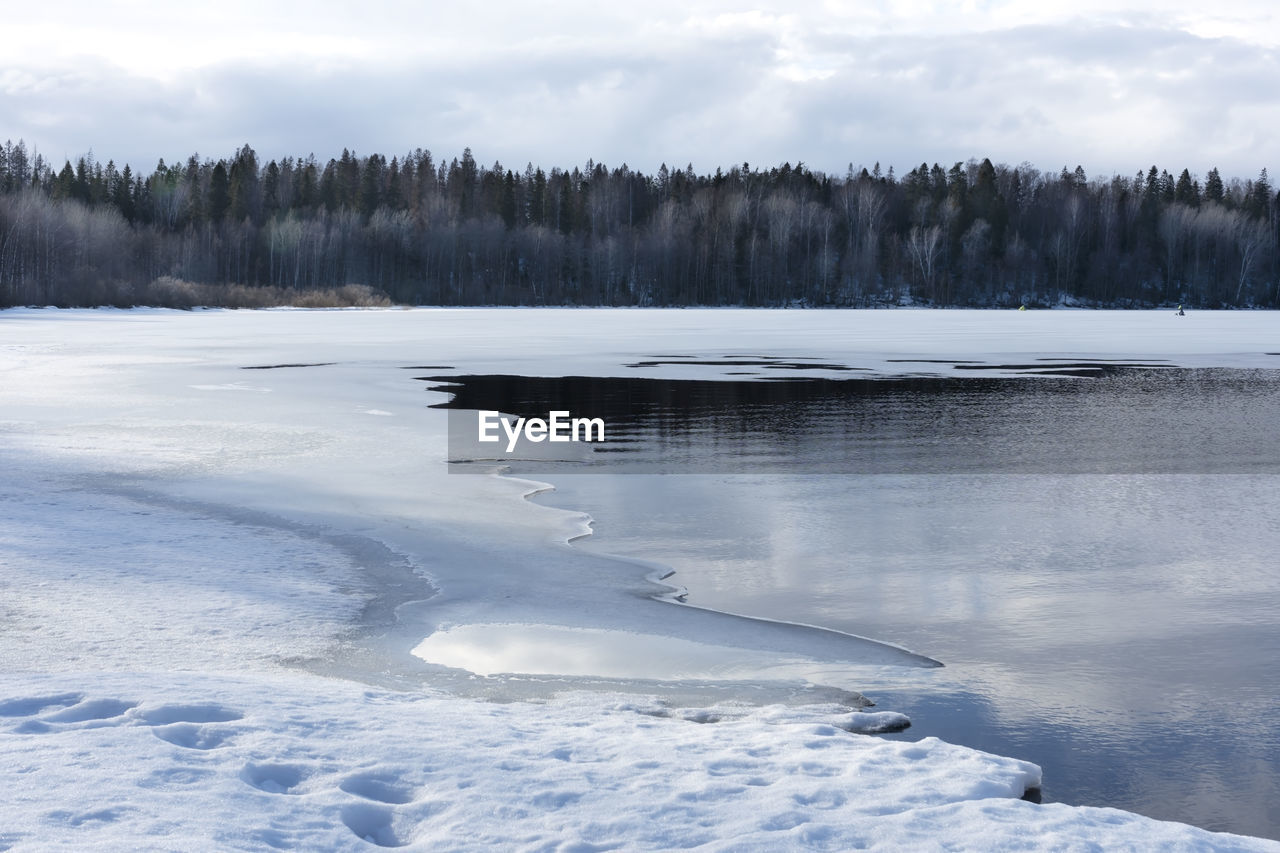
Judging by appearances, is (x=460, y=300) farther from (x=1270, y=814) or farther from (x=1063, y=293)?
(x=1270, y=814)

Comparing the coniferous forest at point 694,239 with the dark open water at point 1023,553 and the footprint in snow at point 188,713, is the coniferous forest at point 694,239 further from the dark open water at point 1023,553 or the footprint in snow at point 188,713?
the footprint in snow at point 188,713

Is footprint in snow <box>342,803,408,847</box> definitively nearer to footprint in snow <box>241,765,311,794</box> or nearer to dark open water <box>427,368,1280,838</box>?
footprint in snow <box>241,765,311,794</box>

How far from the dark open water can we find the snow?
39cm

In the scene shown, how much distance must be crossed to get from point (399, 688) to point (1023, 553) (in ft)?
13.2

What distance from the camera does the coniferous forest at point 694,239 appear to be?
271ft

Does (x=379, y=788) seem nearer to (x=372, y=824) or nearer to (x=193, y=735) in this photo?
(x=372, y=824)

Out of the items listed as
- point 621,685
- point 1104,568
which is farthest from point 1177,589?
point 621,685

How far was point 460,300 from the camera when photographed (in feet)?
261

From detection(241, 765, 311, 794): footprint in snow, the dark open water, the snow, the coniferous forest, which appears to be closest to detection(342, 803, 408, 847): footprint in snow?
the snow

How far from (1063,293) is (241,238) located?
5855 centimetres

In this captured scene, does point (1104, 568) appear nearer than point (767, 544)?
Yes

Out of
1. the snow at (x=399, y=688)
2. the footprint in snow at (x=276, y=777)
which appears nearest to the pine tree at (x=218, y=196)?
the snow at (x=399, y=688)

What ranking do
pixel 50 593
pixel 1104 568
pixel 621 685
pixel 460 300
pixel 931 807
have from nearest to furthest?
pixel 931 807, pixel 621 685, pixel 50 593, pixel 1104 568, pixel 460 300

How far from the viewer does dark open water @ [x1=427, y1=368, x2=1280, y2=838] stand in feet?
14.0
